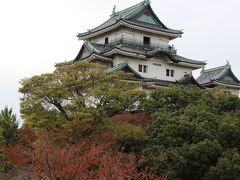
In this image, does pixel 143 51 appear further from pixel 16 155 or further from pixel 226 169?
pixel 226 169

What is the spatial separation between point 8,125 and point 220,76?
18.8 m

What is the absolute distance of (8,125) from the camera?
72.7 ft

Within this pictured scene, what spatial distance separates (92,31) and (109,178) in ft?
77.0

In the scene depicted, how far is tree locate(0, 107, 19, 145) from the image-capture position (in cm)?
2211

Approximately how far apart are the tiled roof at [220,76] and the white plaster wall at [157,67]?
7.99 feet

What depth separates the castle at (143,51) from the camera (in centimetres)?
3127

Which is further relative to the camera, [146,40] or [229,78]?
[229,78]

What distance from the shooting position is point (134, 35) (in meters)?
33.0

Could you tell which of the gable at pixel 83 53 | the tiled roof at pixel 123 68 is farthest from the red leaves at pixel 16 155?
the gable at pixel 83 53

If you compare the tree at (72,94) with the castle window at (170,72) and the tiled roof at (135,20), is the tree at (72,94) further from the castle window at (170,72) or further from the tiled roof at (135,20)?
the castle window at (170,72)

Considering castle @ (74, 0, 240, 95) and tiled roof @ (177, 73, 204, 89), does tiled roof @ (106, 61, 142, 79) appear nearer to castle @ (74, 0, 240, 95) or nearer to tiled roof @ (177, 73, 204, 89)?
castle @ (74, 0, 240, 95)

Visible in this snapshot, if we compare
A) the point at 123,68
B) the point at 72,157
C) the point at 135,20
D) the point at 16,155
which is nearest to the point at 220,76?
the point at 135,20

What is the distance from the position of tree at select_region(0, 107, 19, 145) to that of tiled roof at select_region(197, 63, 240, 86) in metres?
Answer: 17.5

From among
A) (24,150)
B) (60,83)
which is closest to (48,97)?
(60,83)
